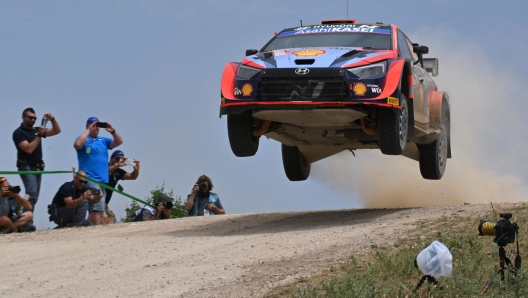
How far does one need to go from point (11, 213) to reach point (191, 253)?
13.0ft

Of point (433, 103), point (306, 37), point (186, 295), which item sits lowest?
point (186, 295)

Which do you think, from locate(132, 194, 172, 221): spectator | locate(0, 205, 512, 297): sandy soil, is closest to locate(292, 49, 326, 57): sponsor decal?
locate(0, 205, 512, 297): sandy soil

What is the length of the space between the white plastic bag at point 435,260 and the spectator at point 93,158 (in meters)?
7.06

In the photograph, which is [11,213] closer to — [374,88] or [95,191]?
[95,191]

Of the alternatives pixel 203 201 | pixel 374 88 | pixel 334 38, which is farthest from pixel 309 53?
pixel 203 201

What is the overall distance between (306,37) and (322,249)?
375cm

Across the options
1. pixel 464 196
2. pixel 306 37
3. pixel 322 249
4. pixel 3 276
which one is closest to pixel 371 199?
pixel 464 196

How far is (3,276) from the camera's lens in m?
8.61

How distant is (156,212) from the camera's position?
13.9 meters

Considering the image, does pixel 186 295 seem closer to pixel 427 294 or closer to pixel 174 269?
pixel 174 269

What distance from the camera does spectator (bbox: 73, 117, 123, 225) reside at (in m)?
12.9

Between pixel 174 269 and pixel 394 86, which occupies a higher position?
pixel 394 86

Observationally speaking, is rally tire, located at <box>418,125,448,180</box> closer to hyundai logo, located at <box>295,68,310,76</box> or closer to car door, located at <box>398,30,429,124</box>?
car door, located at <box>398,30,429,124</box>

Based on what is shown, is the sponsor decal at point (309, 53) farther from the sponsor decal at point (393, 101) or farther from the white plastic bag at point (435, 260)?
the white plastic bag at point (435, 260)
